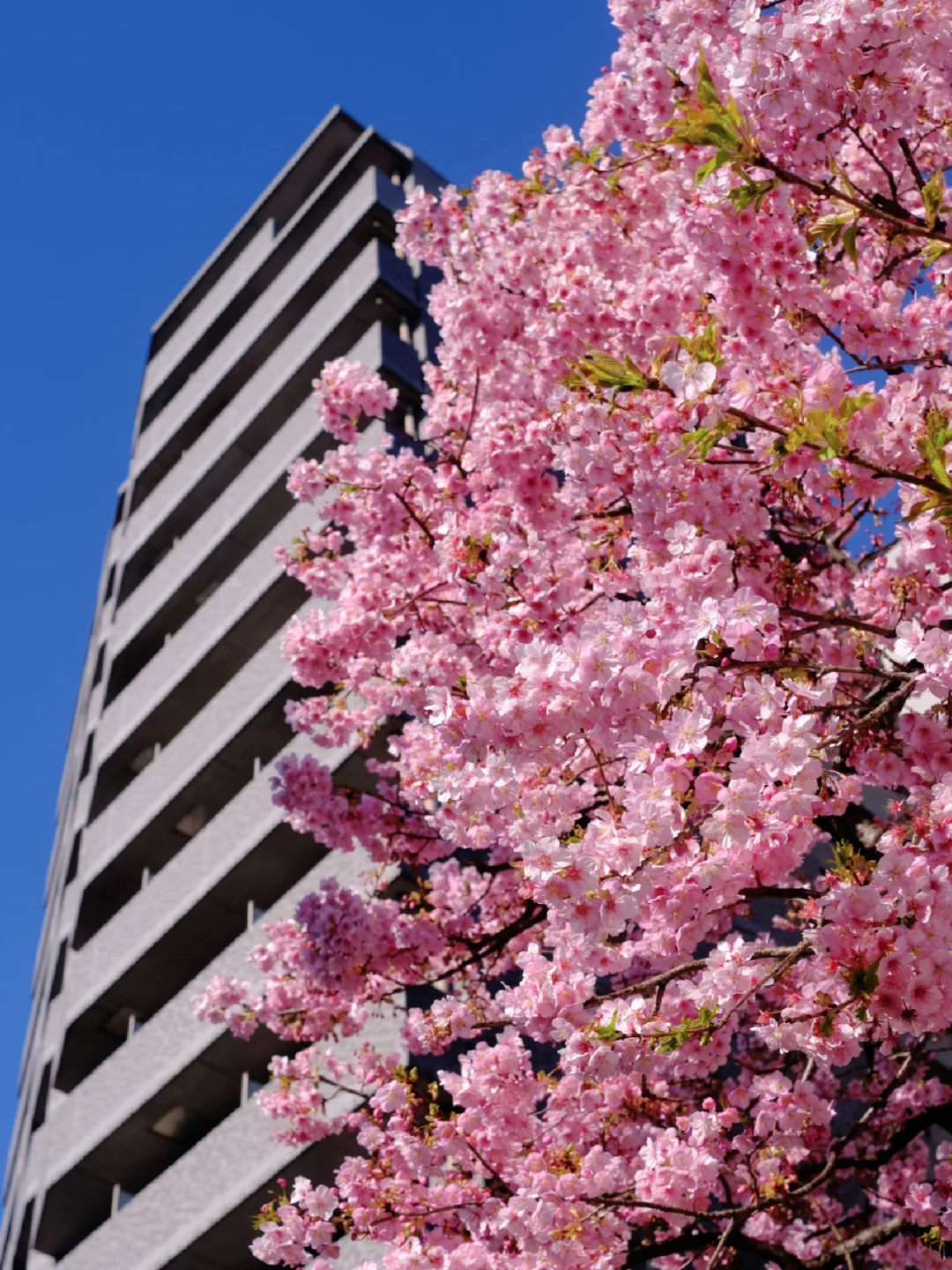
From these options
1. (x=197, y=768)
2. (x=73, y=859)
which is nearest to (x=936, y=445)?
(x=197, y=768)

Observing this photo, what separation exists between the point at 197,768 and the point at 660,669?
17.3 meters

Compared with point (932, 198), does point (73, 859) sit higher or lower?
higher

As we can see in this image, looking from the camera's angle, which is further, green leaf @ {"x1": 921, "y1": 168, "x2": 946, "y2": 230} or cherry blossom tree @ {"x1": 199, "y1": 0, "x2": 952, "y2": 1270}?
green leaf @ {"x1": 921, "y1": 168, "x2": 946, "y2": 230}

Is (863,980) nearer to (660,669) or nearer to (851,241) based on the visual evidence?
(660,669)

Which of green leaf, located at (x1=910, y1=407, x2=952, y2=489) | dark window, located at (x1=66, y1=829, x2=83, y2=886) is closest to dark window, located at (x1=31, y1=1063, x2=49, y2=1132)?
dark window, located at (x1=66, y1=829, x2=83, y2=886)

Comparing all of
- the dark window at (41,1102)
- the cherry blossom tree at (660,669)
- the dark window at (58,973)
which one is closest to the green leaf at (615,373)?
the cherry blossom tree at (660,669)

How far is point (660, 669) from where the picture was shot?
390 centimetres

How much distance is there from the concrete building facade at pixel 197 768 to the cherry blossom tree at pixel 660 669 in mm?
6978

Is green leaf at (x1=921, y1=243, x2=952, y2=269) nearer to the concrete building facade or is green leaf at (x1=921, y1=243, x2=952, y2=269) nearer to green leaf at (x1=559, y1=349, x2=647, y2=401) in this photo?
green leaf at (x1=559, y1=349, x2=647, y2=401)

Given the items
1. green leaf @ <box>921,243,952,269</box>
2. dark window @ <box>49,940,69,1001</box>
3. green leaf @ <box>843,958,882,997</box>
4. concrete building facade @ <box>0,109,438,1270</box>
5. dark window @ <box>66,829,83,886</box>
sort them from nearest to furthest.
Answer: green leaf @ <box>843,958,882,997</box> < green leaf @ <box>921,243,952,269</box> < concrete building facade @ <box>0,109,438,1270</box> < dark window @ <box>49,940,69,1001</box> < dark window @ <box>66,829,83,886</box>

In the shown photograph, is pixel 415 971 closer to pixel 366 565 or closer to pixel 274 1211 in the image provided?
pixel 274 1211

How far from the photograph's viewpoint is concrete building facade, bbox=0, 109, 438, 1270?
17.1 meters

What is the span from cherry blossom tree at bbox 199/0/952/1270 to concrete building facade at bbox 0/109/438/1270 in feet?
22.9

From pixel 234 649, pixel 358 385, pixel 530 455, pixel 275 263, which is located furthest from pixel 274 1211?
pixel 275 263
